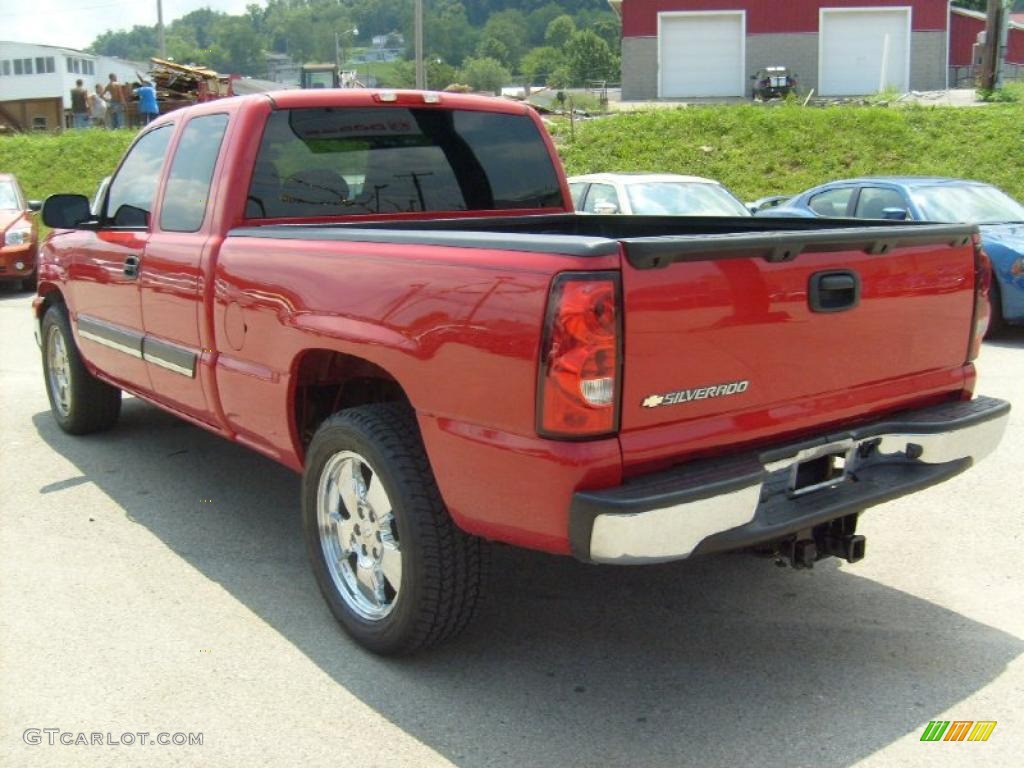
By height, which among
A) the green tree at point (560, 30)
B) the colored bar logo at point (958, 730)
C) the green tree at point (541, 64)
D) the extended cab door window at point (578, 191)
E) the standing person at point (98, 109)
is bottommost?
the colored bar logo at point (958, 730)

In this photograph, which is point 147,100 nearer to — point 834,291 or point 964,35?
point 834,291

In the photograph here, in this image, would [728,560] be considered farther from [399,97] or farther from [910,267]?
[399,97]

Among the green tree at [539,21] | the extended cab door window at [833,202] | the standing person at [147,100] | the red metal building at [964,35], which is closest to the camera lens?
the extended cab door window at [833,202]

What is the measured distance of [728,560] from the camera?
A: 4676mm

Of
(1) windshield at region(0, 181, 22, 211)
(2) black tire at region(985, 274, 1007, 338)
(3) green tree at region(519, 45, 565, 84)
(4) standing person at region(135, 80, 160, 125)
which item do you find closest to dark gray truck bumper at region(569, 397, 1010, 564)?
(2) black tire at region(985, 274, 1007, 338)

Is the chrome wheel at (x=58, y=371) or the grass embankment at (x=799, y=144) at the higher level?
the grass embankment at (x=799, y=144)

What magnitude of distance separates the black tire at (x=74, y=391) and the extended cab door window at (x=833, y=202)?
8.03 meters

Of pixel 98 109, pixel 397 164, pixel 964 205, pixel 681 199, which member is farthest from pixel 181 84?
pixel 397 164

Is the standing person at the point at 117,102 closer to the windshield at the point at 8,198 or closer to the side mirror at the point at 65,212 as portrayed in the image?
the windshield at the point at 8,198

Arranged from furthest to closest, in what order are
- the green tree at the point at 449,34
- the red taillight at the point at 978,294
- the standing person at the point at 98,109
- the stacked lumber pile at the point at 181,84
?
the green tree at the point at 449,34, the stacked lumber pile at the point at 181,84, the standing person at the point at 98,109, the red taillight at the point at 978,294

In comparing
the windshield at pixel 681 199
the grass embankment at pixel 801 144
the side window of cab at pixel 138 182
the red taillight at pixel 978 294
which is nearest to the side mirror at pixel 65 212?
the side window of cab at pixel 138 182

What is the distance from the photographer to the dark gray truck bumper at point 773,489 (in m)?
2.93

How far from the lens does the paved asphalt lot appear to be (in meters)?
3.22

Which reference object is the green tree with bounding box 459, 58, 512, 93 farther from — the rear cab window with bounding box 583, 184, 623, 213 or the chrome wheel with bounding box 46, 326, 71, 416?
the chrome wheel with bounding box 46, 326, 71, 416
